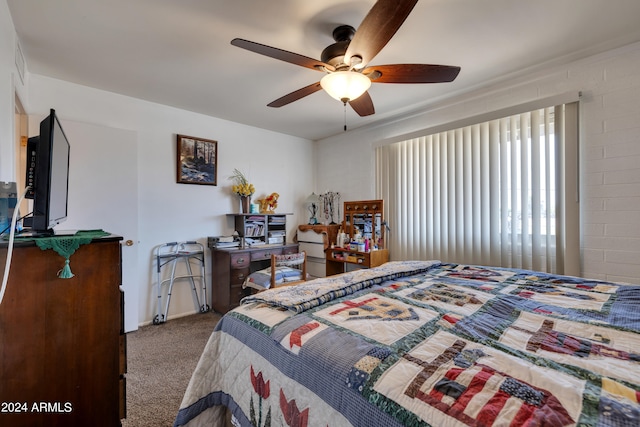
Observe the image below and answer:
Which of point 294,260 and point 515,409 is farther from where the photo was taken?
point 294,260

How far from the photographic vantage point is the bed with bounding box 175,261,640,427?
0.63 m

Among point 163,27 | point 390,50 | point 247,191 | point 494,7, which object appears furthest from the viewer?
point 247,191

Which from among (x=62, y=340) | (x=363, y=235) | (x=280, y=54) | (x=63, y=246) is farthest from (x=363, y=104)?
(x=62, y=340)

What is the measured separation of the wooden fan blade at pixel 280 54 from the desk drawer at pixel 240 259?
7.29 ft

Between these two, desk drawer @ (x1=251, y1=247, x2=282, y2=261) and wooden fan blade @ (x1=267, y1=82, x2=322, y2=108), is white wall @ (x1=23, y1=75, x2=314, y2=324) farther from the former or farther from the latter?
wooden fan blade @ (x1=267, y1=82, x2=322, y2=108)

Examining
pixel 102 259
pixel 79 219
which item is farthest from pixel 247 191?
pixel 102 259

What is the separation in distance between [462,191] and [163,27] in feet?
9.76

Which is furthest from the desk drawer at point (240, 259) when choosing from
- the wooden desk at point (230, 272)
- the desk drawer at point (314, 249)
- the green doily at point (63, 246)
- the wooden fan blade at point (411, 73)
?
the wooden fan blade at point (411, 73)

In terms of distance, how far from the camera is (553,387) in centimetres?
65

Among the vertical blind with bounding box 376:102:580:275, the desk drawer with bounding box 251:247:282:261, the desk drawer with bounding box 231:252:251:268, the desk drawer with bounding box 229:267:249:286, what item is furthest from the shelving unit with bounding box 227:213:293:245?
the vertical blind with bounding box 376:102:580:275

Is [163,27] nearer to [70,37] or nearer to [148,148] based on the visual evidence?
[70,37]

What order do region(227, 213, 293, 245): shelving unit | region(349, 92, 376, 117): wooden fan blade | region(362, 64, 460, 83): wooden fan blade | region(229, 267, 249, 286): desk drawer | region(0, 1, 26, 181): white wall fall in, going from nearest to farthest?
region(0, 1, 26, 181): white wall
region(362, 64, 460, 83): wooden fan blade
region(349, 92, 376, 117): wooden fan blade
region(229, 267, 249, 286): desk drawer
region(227, 213, 293, 245): shelving unit

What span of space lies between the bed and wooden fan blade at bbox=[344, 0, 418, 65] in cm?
128

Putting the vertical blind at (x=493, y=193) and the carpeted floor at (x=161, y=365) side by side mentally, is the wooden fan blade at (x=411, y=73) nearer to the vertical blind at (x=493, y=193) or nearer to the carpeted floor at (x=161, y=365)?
the vertical blind at (x=493, y=193)
